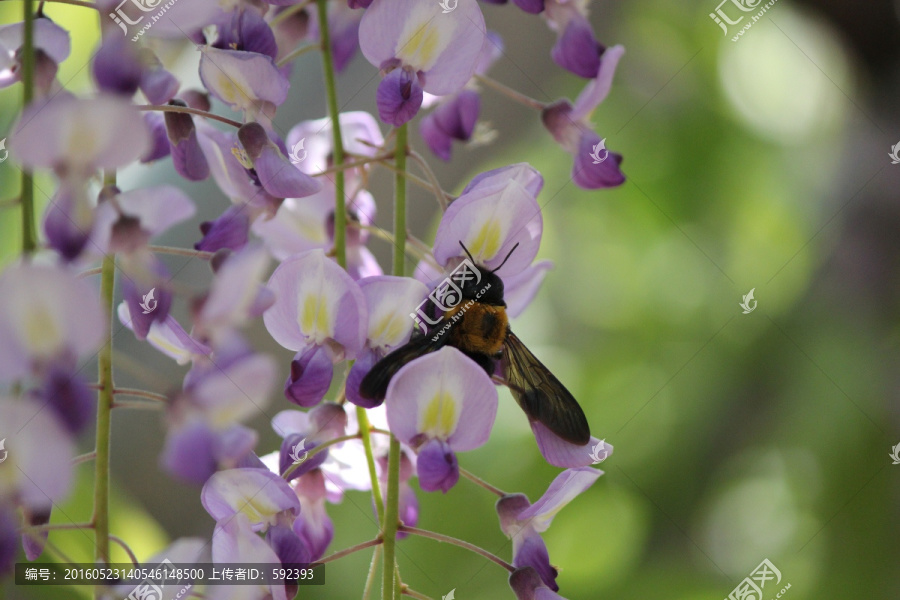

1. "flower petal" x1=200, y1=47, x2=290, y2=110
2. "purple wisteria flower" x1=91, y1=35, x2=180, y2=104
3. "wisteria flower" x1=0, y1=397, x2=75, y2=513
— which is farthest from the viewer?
"flower petal" x1=200, y1=47, x2=290, y2=110

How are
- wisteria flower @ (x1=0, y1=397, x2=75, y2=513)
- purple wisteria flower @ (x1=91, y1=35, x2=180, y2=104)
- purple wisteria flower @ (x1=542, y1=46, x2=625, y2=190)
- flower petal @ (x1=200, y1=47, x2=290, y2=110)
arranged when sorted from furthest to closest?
purple wisteria flower @ (x1=542, y1=46, x2=625, y2=190) → flower petal @ (x1=200, y1=47, x2=290, y2=110) → purple wisteria flower @ (x1=91, y1=35, x2=180, y2=104) → wisteria flower @ (x1=0, y1=397, x2=75, y2=513)

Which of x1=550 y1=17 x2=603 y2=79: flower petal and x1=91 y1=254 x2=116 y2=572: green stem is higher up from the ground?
x1=550 y1=17 x2=603 y2=79: flower petal

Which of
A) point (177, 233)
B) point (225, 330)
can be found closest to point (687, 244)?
point (177, 233)

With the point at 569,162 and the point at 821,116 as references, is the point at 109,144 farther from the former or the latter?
the point at 821,116

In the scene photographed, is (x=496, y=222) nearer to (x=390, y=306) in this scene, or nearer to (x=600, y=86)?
(x=390, y=306)

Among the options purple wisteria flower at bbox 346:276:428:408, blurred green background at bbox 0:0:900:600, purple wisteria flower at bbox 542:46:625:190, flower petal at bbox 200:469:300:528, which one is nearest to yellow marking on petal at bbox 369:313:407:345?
purple wisteria flower at bbox 346:276:428:408

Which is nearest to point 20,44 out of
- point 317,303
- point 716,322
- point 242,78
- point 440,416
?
point 242,78
